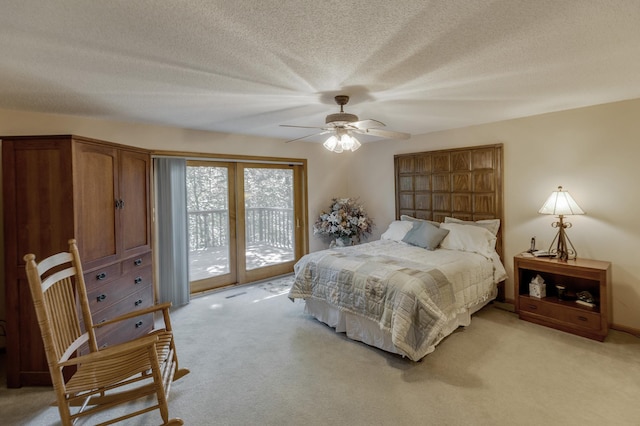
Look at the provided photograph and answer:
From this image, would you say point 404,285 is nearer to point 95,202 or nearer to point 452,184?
point 452,184

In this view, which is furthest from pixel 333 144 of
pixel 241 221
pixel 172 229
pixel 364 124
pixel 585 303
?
pixel 585 303

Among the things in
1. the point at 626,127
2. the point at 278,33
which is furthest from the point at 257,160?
the point at 626,127

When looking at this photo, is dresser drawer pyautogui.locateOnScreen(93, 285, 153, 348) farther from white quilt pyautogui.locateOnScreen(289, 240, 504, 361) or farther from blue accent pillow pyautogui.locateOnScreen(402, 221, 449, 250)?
blue accent pillow pyautogui.locateOnScreen(402, 221, 449, 250)

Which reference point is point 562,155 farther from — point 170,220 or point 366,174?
point 170,220

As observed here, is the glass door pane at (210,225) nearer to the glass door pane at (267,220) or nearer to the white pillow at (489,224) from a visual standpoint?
the glass door pane at (267,220)

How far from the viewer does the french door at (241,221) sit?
443 cm

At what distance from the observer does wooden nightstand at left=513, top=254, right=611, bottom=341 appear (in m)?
2.88

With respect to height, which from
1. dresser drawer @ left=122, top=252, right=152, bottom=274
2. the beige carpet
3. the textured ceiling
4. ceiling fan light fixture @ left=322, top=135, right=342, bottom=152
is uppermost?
the textured ceiling

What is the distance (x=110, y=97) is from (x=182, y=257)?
211 centimetres

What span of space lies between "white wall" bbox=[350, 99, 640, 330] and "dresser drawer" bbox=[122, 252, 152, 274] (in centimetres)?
419

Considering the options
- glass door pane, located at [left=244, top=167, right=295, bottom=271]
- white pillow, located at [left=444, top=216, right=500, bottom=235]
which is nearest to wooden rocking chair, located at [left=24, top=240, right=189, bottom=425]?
glass door pane, located at [left=244, top=167, right=295, bottom=271]

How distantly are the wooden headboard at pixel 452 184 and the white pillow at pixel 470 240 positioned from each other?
355mm

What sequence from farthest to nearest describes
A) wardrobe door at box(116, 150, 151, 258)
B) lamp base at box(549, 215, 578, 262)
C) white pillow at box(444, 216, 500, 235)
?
white pillow at box(444, 216, 500, 235) → lamp base at box(549, 215, 578, 262) → wardrobe door at box(116, 150, 151, 258)

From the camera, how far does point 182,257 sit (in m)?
4.07
